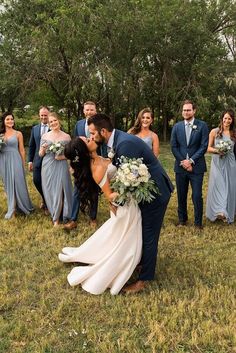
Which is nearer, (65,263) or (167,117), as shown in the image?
(65,263)

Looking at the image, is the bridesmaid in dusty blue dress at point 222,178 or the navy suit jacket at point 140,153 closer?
the navy suit jacket at point 140,153

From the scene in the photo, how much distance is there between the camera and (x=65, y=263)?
5.91 metres

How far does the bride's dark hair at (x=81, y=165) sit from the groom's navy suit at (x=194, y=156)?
8.29ft

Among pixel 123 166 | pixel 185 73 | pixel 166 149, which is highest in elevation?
pixel 185 73

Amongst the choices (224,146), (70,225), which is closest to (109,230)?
(70,225)

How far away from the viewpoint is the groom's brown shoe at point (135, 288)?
5.04m

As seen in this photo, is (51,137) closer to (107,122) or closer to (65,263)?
(65,263)

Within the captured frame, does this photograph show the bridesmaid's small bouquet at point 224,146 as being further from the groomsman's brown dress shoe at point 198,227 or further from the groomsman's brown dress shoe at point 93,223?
the groomsman's brown dress shoe at point 93,223

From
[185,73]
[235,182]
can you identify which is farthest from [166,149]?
[235,182]

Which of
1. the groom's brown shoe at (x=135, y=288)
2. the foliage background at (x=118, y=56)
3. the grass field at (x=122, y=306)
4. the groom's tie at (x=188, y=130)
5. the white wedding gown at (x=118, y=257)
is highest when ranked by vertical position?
the foliage background at (x=118, y=56)

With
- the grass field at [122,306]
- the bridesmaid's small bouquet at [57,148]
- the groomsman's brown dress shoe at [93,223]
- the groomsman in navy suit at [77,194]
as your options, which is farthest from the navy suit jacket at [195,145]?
the bridesmaid's small bouquet at [57,148]

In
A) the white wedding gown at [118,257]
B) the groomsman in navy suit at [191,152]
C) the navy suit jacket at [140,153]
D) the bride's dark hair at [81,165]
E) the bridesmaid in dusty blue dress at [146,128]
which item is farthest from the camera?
the bridesmaid in dusty blue dress at [146,128]

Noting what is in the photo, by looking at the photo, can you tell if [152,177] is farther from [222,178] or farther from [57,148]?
[222,178]

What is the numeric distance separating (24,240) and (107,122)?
309 cm
